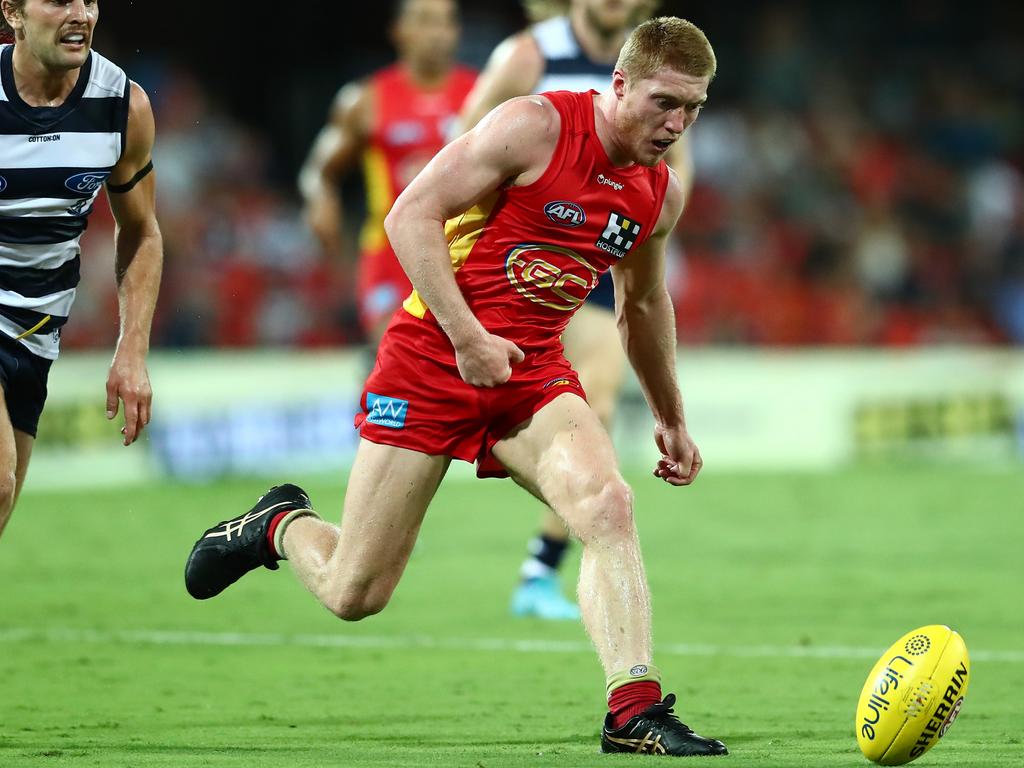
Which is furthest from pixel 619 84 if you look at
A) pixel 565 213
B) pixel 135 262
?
pixel 135 262

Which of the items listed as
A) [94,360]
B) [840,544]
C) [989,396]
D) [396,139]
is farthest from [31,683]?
[989,396]

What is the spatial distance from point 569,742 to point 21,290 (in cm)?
231

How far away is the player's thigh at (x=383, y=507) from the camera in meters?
5.50

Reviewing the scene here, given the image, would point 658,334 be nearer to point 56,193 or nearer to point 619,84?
point 619,84

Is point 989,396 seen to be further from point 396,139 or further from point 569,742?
point 569,742

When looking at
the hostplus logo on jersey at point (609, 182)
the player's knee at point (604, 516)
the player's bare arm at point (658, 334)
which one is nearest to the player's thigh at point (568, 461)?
the player's knee at point (604, 516)

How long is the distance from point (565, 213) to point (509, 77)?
3.02 m

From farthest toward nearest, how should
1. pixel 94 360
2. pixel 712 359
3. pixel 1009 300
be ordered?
pixel 1009 300 < pixel 712 359 < pixel 94 360

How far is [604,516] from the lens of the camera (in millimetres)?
5145

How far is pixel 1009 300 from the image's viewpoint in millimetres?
20469

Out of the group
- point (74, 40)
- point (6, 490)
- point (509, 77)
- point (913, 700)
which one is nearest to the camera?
point (913, 700)

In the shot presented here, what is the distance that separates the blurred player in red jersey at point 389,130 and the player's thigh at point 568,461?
5.29m

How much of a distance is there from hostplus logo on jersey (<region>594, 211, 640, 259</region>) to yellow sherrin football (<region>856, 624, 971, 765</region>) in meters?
1.55

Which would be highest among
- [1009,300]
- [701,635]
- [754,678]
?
[754,678]
